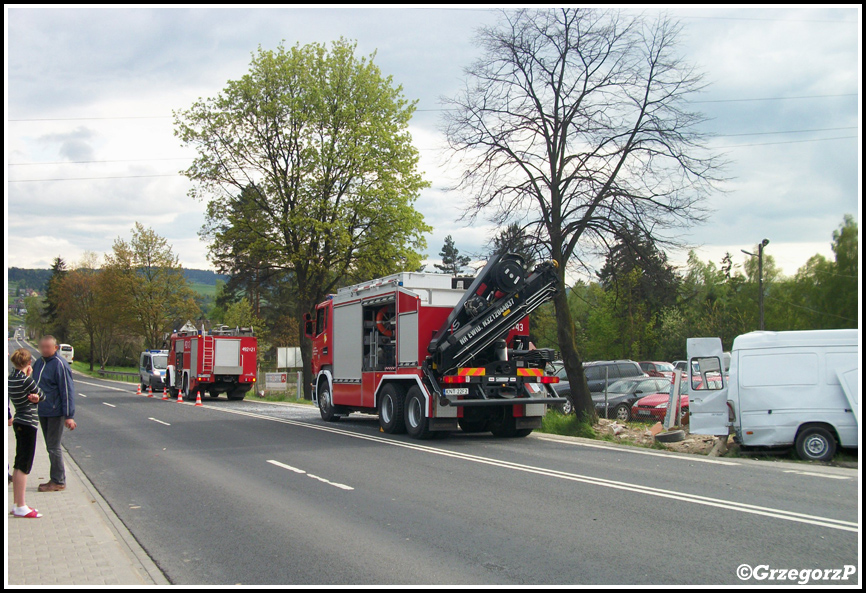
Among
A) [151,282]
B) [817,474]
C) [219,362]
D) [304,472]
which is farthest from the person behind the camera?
[151,282]

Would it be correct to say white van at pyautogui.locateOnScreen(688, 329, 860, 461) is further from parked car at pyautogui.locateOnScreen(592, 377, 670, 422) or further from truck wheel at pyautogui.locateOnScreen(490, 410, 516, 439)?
parked car at pyautogui.locateOnScreen(592, 377, 670, 422)

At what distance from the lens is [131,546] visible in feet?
20.9

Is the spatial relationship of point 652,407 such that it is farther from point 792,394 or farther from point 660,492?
point 660,492

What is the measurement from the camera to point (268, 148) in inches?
1208

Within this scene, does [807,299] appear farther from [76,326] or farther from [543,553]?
[76,326]

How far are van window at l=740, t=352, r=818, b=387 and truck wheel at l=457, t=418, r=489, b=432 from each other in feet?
17.9

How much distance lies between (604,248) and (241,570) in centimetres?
1340

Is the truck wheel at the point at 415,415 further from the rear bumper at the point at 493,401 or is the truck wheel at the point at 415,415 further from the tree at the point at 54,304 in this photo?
the tree at the point at 54,304

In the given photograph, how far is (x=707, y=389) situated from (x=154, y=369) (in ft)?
111

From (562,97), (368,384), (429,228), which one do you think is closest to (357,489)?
(368,384)

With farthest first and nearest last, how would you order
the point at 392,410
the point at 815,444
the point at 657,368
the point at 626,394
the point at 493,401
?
the point at 657,368
the point at 626,394
the point at 392,410
the point at 493,401
the point at 815,444

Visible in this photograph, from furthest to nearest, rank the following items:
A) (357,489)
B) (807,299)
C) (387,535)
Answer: (807,299) < (357,489) < (387,535)

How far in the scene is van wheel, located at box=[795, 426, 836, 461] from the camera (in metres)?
11.0

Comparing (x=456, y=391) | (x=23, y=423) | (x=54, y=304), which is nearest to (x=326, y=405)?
(x=456, y=391)
